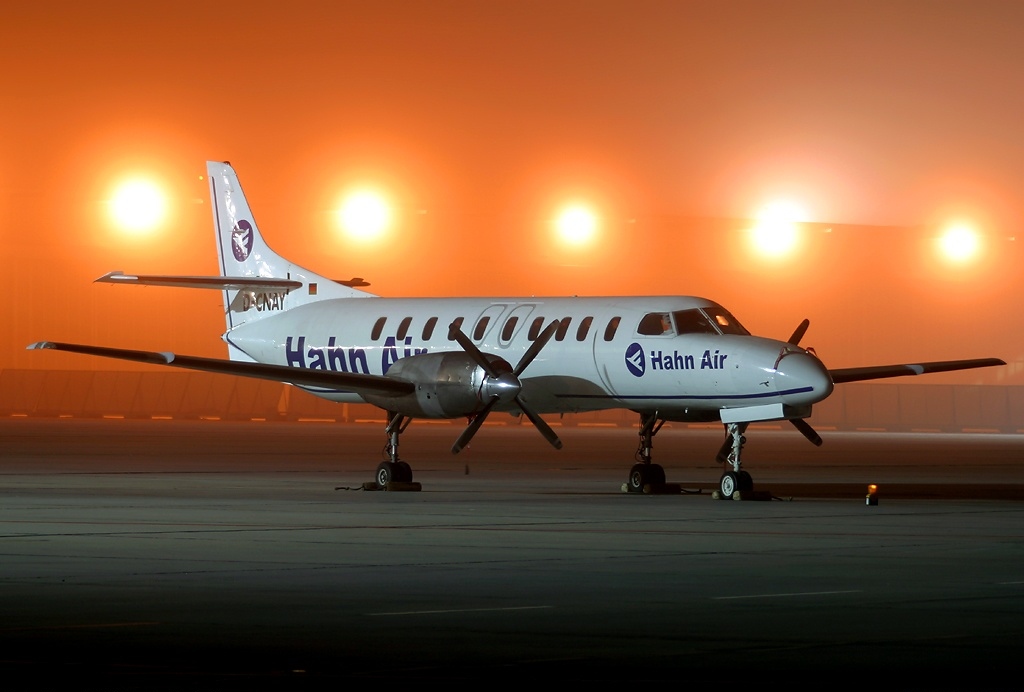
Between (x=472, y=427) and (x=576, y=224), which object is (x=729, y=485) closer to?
(x=472, y=427)

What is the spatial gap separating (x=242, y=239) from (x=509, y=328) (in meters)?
8.99

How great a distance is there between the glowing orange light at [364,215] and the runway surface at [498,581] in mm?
27366

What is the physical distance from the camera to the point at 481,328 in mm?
26938

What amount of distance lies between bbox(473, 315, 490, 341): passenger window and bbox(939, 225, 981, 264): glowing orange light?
33020mm

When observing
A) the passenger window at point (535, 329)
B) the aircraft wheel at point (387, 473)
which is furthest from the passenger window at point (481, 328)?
the aircraft wheel at point (387, 473)

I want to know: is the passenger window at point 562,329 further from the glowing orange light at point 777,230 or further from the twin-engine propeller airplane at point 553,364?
the glowing orange light at point 777,230

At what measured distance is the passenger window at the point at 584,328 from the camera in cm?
2556

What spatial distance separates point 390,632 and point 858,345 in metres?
48.4

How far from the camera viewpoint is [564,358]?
84.2 ft

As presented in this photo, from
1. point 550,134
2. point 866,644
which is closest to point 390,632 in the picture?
point 866,644

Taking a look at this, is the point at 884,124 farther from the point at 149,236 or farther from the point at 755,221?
the point at 149,236

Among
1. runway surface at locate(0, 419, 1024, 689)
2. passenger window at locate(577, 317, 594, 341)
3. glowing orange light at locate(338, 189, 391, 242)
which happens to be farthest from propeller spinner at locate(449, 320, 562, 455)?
glowing orange light at locate(338, 189, 391, 242)

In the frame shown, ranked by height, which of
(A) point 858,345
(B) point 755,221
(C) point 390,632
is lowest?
(C) point 390,632

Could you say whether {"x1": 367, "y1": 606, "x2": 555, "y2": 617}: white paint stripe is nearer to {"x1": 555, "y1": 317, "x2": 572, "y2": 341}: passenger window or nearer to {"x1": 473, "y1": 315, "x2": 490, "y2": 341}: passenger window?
{"x1": 555, "y1": 317, "x2": 572, "y2": 341}: passenger window
